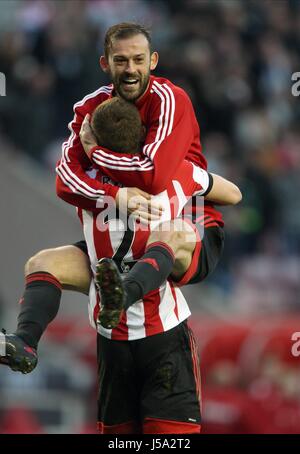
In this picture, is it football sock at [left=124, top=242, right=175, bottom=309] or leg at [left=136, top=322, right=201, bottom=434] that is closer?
football sock at [left=124, top=242, right=175, bottom=309]

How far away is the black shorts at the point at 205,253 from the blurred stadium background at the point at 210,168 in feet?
11.3

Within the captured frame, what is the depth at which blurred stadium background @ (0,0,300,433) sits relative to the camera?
10.4 meters

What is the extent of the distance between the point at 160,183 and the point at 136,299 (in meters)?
0.60

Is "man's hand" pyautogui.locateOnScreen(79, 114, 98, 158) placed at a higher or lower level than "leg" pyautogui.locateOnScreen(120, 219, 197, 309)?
higher

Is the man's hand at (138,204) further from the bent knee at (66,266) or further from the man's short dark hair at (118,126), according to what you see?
the bent knee at (66,266)

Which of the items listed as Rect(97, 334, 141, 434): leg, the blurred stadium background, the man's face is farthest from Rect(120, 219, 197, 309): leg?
the blurred stadium background

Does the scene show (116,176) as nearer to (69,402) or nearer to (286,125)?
(69,402)

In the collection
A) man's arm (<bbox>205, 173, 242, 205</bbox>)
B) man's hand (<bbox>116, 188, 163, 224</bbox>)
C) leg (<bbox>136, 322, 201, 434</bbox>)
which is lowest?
leg (<bbox>136, 322, 201, 434</bbox>)

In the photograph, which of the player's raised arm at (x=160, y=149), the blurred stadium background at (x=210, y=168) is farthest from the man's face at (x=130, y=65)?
the blurred stadium background at (x=210, y=168)

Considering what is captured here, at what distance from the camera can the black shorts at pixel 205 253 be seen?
21.0ft

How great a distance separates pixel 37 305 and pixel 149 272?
0.59m

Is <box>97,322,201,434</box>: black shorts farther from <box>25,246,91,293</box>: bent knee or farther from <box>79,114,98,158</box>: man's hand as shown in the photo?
<box>79,114,98,158</box>: man's hand

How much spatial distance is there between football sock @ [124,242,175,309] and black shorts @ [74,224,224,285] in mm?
306

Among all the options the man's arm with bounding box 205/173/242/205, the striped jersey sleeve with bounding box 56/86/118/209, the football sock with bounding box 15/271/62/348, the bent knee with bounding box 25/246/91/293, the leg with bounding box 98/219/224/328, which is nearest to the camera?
the leg with bounding box 98/219/224/328
